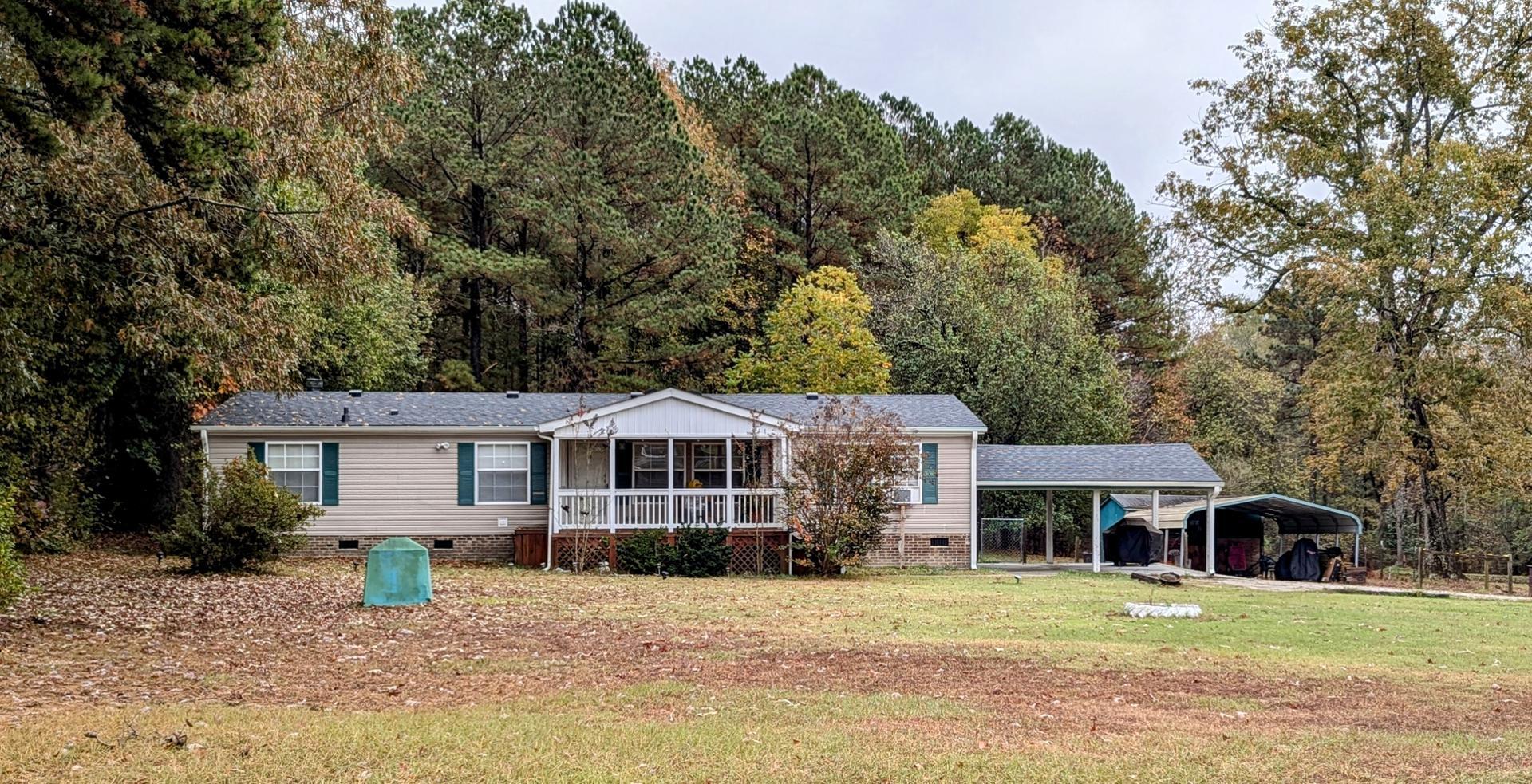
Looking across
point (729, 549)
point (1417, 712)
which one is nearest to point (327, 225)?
point (729, 549)

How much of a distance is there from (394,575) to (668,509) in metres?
8.15

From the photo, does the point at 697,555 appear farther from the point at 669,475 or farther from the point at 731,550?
the point at 669,475

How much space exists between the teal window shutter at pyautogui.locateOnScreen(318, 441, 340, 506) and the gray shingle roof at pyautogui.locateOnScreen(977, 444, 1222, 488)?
12535mm

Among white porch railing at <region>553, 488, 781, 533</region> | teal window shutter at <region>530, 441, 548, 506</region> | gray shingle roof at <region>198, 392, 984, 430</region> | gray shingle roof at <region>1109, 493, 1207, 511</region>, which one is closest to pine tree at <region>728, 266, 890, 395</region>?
gray shingle roof at <region>198, 392, 984, 430</region>

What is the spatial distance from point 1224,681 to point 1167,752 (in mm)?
2978

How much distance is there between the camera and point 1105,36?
23.9 m

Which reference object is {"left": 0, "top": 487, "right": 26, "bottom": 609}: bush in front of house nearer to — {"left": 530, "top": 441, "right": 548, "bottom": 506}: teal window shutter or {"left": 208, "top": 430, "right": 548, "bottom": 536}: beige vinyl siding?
{"left": 208, "top": 430, "right": 548, "bottom": 536}: beige vinyl siding

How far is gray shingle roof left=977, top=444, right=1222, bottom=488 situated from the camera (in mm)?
22953

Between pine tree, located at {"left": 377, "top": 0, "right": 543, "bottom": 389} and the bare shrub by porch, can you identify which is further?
pine tree, located at {"left": 377, "top": 0, "right": 543, "bottom": 389}

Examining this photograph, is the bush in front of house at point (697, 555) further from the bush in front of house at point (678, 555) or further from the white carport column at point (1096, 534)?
the white carport column at point (1096, 534)

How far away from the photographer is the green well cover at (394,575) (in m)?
13.0

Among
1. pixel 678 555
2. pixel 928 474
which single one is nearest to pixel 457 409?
pixel 678 555

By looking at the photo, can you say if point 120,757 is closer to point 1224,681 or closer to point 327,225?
point 1224,681

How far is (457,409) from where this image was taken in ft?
76.0
